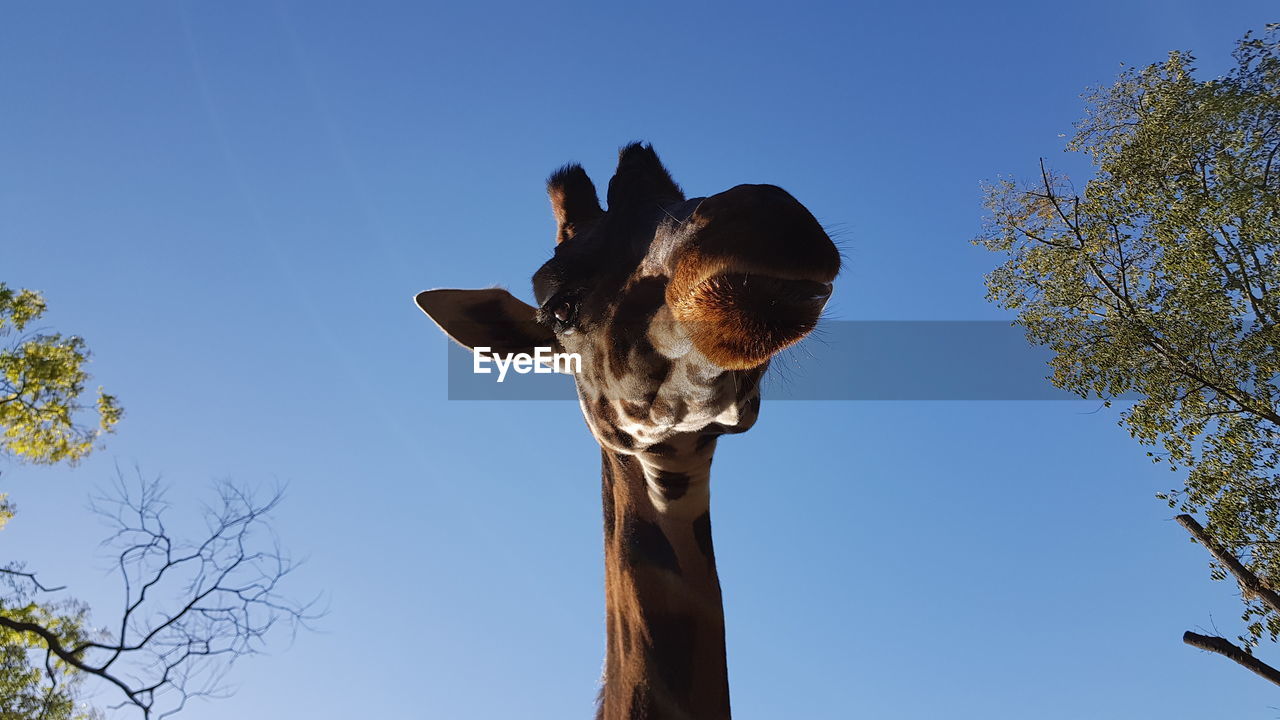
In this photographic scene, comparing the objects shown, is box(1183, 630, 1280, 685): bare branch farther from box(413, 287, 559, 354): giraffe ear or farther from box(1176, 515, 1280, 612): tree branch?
box(413, 287, 559, 354): giraffe ear

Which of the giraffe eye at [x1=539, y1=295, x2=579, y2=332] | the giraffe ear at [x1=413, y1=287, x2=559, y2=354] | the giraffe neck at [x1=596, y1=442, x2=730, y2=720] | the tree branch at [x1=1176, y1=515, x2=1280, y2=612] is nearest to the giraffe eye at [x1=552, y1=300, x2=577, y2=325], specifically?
the giraffe eye at [x1=539, y1=295, x2=579, y2=332]

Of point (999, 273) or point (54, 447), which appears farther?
point (54, 447)

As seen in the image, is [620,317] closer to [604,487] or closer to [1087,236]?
[604,487]

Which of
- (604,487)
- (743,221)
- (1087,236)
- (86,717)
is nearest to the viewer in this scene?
(743,221)

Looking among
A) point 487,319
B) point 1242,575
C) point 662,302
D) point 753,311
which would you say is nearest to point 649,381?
point 662,302

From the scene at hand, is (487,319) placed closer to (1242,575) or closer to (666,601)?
(666,601)

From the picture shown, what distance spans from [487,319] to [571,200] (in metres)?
1.00

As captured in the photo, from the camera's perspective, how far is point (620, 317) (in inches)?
139

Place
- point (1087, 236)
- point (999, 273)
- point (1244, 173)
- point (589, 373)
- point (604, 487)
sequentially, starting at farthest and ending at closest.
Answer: point (999, 273), point (1087, 236), point (1244, 173), point (604, 487), point (589, 373)

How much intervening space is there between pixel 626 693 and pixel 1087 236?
1517 cm

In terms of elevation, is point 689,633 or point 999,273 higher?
point 999,273

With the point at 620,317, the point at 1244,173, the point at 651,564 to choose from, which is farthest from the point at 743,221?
the point at 1244,173

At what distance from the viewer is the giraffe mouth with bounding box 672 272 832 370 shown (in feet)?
8.38

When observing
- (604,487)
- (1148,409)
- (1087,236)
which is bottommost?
(604,487)
